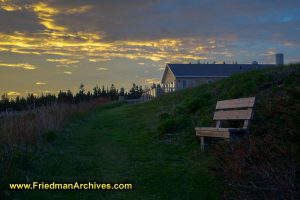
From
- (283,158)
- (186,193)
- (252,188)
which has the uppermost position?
(283,158)

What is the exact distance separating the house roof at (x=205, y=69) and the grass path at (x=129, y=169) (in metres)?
31.6

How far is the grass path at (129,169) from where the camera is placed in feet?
18.4

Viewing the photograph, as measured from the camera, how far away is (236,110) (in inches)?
318

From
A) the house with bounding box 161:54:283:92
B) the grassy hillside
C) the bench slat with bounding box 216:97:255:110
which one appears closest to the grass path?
the grassy hillside

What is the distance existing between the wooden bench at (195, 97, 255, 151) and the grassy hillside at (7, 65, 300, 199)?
27 centimetres

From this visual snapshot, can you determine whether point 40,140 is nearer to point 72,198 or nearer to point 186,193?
point 72,198

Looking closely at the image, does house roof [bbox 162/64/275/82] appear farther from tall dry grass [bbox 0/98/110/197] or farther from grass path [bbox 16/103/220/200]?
grass path [bbox 16/103/220/200]

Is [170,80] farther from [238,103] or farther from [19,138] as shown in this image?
[19,138]

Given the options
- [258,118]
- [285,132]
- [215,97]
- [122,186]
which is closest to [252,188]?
[285,132]

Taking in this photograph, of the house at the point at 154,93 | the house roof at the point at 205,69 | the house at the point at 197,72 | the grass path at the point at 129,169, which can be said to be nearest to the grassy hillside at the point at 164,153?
the grass path at the point at 129,169

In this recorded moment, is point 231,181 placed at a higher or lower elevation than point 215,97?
lower

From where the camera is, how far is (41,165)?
714cm

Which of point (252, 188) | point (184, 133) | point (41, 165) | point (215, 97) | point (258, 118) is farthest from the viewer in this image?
point (215, 97)

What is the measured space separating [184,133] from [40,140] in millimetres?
3722
